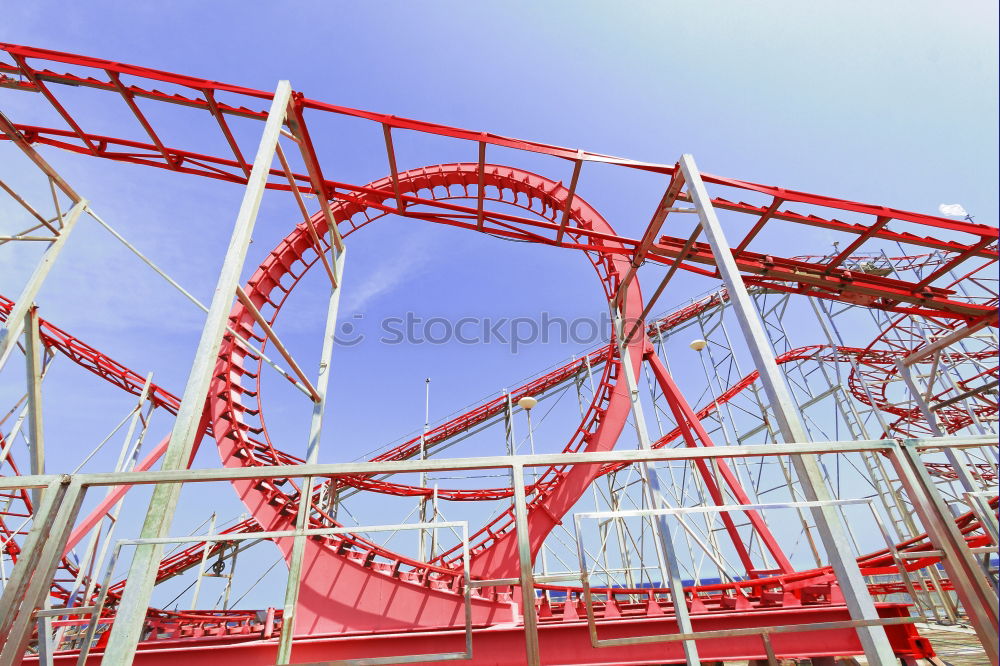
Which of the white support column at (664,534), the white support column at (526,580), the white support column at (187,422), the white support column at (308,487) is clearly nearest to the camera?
the white support column at (526,580)

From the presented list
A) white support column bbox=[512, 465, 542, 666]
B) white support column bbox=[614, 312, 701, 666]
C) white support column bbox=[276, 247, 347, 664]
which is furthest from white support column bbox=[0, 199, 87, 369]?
white support column bbox=[614, 312, 701, 666]

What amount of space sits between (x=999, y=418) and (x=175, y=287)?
22.6 feet

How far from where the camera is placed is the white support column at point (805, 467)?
2627mm

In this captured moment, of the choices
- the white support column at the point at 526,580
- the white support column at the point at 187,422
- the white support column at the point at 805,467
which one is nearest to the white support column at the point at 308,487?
the white support column at the point at 187,422

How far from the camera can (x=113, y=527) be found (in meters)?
10.5

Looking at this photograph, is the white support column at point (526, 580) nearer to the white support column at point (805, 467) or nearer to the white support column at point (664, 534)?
the white support column at point (664, 534)

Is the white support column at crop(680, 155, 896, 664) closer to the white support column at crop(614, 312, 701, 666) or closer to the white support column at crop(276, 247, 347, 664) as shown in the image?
the white support column at crop(614, 312, 701, 666)

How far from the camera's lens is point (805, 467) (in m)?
3.02

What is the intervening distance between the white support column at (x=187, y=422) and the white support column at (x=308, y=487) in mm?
1424

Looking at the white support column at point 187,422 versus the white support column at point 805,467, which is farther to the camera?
the white support column at point 805,467

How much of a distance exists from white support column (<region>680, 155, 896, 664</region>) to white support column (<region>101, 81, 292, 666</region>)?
362 cm

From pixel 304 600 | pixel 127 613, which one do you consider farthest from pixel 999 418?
pixel 304 600

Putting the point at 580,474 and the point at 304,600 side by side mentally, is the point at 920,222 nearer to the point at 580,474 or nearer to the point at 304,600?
the point at 580,474

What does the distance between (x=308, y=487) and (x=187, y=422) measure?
89.3 inches
